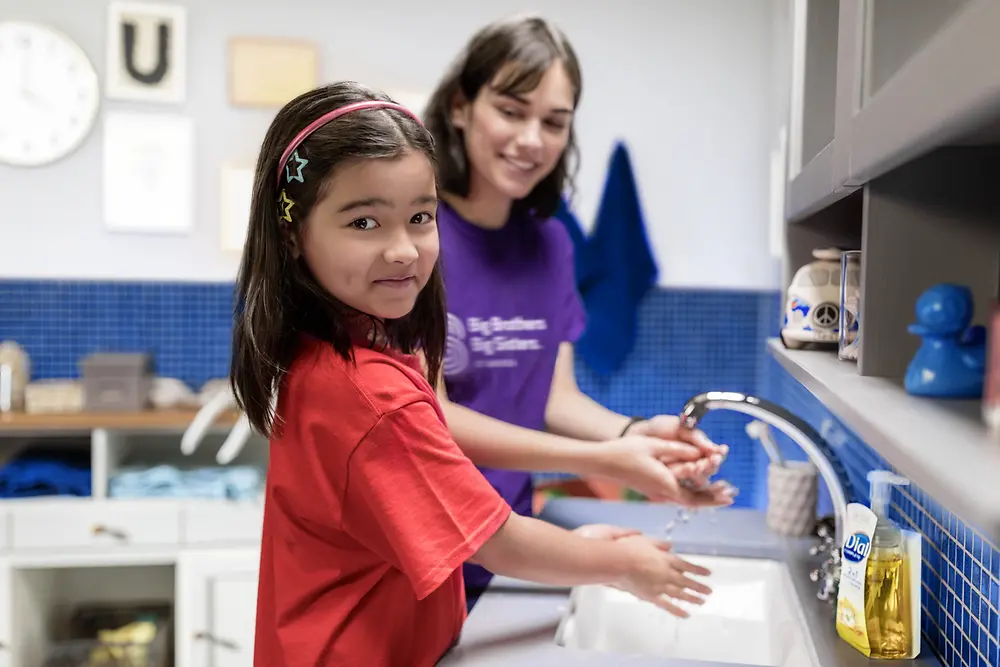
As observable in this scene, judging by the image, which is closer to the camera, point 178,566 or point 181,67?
point 178,566

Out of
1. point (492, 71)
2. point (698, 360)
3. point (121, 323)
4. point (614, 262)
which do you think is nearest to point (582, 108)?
point (614, 262)

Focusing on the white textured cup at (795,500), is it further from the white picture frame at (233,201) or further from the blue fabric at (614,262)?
the white picture frame at (233,201)

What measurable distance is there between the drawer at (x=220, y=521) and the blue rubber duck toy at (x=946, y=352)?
2210 millimetres

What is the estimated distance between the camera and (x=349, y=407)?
951 millimetres

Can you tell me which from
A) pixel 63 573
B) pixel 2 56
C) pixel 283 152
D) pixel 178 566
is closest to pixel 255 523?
pixel 178 566

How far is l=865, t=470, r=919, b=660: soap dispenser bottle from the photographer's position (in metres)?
1.06

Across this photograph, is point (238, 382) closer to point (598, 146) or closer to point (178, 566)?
point (178, 566)

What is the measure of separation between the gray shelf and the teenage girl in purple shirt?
2.02 ft

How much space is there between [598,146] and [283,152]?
2147 millimetres

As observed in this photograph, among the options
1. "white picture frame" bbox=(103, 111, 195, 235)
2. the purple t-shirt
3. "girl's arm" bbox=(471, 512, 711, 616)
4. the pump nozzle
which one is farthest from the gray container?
the pump nozzle

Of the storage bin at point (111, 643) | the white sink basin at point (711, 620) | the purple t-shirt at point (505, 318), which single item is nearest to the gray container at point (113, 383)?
the storage bin at point (111, 643)

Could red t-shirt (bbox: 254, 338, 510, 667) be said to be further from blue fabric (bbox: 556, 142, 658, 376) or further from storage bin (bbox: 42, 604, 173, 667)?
blue fabric (bbox: 556, 142, 658, 376)

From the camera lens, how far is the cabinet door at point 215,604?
2631 millimetres

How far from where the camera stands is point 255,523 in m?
2.67
